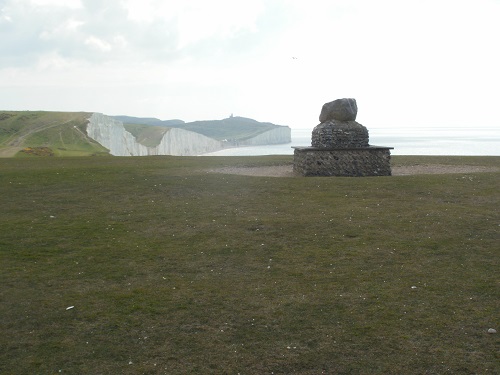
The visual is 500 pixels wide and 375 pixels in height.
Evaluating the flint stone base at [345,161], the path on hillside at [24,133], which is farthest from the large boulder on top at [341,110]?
the path on hillside at [24,133]

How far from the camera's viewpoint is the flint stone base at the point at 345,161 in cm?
3025

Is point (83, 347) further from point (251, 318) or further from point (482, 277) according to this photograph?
point (482, 277)

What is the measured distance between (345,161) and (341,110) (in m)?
3.92

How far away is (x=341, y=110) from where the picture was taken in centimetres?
3238

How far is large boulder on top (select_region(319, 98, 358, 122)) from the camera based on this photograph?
1275 inches

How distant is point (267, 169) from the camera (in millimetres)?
34844

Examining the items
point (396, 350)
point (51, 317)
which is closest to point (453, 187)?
point (396, 350)

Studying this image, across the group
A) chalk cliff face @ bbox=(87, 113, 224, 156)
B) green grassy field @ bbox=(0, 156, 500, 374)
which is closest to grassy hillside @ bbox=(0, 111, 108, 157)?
chalk cliff face @ bbox=(87, 113, 224, 156)

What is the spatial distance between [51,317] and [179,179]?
16.0 m

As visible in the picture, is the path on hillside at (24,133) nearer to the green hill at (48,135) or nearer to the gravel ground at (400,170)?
the green hill at (48,135)

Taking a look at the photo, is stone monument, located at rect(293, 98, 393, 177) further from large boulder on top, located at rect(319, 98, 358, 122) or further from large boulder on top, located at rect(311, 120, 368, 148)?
large boulder on top, located at rect(319, 98, 358, 122)

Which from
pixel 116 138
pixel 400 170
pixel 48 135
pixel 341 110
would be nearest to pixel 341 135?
pixel 341 110

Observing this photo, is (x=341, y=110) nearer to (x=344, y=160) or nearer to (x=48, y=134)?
(x=344, y=160)

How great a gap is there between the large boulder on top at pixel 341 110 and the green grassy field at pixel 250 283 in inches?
429
